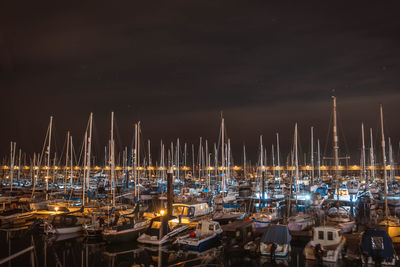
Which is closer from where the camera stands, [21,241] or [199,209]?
[21,241]

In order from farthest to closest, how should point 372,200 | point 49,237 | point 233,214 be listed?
point 372,200 < point 233,214 < point 49,237

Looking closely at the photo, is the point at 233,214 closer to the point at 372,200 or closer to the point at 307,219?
the point at 307,219

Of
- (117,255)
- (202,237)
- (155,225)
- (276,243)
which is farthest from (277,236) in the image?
(117,255)

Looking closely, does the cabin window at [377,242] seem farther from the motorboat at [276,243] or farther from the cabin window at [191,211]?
the cabin window at [191,211]

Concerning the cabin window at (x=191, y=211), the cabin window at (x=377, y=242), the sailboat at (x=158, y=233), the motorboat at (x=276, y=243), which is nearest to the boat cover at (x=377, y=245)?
the cabin window at (x=377, y=242)

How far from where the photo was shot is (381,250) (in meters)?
21.4

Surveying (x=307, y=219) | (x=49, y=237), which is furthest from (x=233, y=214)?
(x=49, y=237)

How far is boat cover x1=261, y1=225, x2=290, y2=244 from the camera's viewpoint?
24.3m

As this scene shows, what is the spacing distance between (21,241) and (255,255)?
64.8 feet

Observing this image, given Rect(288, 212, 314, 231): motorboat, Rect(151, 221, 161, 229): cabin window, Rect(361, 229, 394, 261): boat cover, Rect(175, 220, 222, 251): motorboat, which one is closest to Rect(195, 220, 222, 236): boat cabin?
Rect(175, 220, 222, 251): motorboat

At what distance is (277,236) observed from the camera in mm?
24641

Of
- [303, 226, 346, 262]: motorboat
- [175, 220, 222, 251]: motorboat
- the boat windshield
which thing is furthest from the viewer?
the boat windshield

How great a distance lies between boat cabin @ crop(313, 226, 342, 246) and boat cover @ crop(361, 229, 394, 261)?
6.40 ft

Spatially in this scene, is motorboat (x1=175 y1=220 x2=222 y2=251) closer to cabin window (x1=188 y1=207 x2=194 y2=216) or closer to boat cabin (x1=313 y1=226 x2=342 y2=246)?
cabin window (x1=188 y1=207 x2=194 y2=216)
